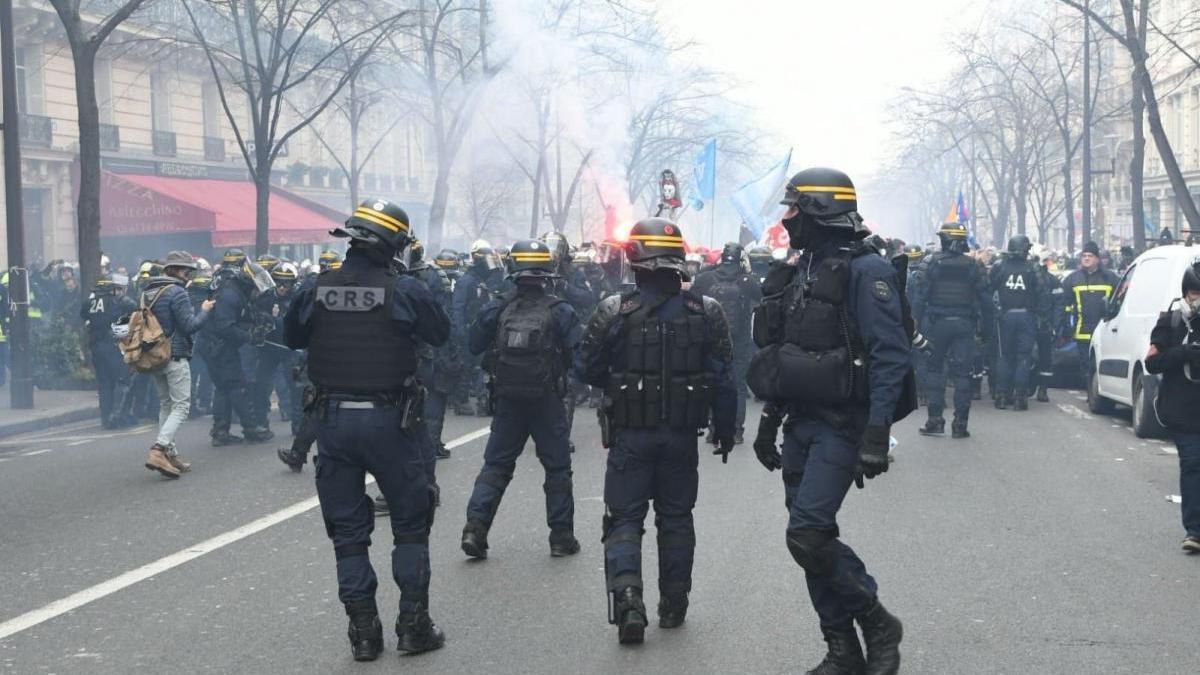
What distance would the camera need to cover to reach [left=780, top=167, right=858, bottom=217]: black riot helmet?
5.02 m

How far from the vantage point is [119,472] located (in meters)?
11.0

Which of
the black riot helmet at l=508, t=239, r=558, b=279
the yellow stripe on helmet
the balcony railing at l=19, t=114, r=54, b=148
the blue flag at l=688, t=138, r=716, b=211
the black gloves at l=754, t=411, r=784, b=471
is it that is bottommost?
the black gloves at l=754, t=411, r=784, b=471

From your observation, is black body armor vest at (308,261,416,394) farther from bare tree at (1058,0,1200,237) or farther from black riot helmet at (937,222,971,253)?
bare tree at (1058,0,1200,237)

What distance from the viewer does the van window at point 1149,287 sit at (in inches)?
498

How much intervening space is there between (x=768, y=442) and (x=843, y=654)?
0.79 m

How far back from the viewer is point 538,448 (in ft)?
25.4

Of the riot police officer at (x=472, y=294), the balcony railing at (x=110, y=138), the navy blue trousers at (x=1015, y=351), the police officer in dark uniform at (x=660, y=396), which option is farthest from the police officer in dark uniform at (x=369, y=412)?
the balcony railing at (x=110, y=138)

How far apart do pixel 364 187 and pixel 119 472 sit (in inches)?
1377

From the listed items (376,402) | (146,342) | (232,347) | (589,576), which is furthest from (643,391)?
(232,347)

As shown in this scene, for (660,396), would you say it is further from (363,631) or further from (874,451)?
(363,631)

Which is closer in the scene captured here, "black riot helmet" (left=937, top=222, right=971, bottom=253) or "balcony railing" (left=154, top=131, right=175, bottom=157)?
"black riot helmet" (left=937, top=222, right=971, bottom=253)

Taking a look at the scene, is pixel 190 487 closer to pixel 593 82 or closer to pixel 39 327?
Answer: pixel 39 327

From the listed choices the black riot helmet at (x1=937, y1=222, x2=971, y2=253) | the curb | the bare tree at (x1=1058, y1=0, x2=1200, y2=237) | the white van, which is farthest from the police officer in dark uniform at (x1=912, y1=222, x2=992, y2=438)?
the bare tree at (x1=1058, y1=0, x2=1200, y2=237)

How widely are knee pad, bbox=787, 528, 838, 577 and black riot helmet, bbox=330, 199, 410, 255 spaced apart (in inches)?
75.3
